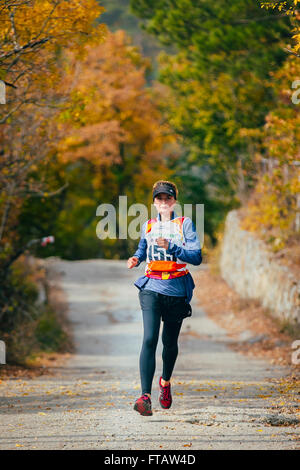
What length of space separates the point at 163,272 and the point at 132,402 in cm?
180

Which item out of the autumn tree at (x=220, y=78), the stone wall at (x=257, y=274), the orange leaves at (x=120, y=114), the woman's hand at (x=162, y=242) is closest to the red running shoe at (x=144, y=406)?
the woman's hand at (x=162, y=242)

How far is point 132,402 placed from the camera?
7387mm

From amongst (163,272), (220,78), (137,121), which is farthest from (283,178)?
(137,121)

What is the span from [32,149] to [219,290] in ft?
29.1

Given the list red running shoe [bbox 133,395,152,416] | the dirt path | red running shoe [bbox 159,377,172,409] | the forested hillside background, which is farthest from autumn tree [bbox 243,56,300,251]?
red running shoe [bbox 133,395,152,416]

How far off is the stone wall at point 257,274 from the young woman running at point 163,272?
6.77 meters

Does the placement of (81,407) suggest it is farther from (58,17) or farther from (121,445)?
(58,17)

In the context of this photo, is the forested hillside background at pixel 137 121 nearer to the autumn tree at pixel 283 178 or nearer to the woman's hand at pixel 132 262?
the autumn tree at pixel 283 178

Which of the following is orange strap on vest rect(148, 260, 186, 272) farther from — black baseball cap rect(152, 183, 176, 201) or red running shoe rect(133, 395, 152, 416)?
red running shoe rect(133, 395, 152, 416)

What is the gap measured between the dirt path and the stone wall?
4.10ft

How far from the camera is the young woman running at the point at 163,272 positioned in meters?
6.21

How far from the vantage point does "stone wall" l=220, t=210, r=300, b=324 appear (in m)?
13.4

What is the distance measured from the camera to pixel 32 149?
1308 centimetres

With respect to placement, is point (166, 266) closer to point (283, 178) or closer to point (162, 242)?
point (162, 242)
